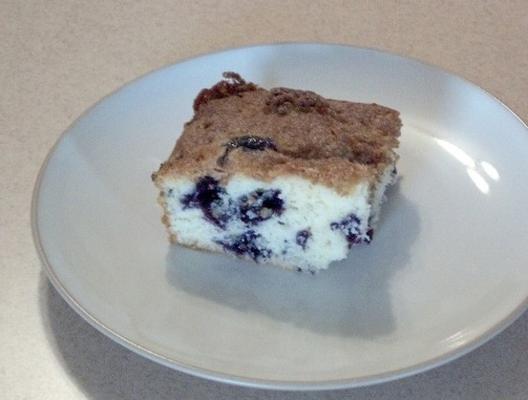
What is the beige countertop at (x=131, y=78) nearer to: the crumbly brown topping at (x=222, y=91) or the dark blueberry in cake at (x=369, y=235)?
the dark blueberry in cake at (x=369, y=235)

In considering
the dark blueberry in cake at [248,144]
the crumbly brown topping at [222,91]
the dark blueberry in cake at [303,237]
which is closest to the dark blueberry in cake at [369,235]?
the dark blueberry in cake at [303,237]

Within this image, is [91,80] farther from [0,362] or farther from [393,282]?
[393,282]

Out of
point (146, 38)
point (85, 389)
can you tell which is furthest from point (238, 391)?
point (146, 38)

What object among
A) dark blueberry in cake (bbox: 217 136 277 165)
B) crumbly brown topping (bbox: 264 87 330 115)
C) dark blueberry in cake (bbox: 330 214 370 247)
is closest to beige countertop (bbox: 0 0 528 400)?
dark blueberry in cake (bbox: 330 214 370 247)

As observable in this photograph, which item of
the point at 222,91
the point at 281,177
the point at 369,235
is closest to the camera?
the point at 281,177

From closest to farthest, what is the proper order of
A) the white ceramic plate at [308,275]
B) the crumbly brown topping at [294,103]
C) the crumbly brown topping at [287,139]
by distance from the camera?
the white ceramic plate at [308,275], the crumbly brown topping at [287,139], the crumbly brown topping at [294,103]

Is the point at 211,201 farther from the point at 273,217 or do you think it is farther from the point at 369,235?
the point at 369,235

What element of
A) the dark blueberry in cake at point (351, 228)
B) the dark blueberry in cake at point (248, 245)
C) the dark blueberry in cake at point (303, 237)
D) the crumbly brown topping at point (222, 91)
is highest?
the crumbly brown topping at point (222, 91)

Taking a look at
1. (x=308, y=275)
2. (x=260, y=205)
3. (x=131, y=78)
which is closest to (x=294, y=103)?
(x=260, y=205)
